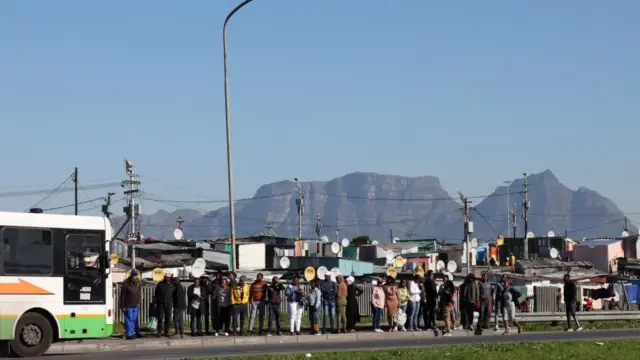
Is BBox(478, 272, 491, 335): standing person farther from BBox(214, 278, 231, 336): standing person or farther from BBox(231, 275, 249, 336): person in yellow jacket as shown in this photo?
BBox(214, 278, 231, 336): standing person

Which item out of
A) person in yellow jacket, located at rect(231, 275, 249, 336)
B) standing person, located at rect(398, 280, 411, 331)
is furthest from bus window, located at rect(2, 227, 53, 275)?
standing person, located at rect(398, 280, 411, 331)

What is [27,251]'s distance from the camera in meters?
25.4

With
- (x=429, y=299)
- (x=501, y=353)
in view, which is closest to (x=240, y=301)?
(x=429, y=299)

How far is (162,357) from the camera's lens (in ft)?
79.3

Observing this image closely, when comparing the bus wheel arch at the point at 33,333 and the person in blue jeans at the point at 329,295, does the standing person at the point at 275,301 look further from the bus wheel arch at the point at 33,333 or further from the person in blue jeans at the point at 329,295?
the bus wheel arch at the point at 33,333

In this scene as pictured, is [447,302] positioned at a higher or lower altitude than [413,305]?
higher

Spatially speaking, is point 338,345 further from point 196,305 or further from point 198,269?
point 198,269

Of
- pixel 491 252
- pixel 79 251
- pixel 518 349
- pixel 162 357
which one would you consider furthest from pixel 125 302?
pixel 491 252

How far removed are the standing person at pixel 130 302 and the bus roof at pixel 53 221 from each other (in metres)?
3.47

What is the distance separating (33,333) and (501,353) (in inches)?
410

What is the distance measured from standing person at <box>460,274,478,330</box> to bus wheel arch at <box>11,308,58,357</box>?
47.2 ft

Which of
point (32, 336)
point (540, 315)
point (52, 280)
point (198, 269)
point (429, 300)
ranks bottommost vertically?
point (540, 315)

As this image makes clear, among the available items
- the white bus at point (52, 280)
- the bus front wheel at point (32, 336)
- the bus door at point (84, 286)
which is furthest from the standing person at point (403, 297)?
the bus front wheel at point (32, 336)

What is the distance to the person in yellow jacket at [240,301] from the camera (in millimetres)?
33156
